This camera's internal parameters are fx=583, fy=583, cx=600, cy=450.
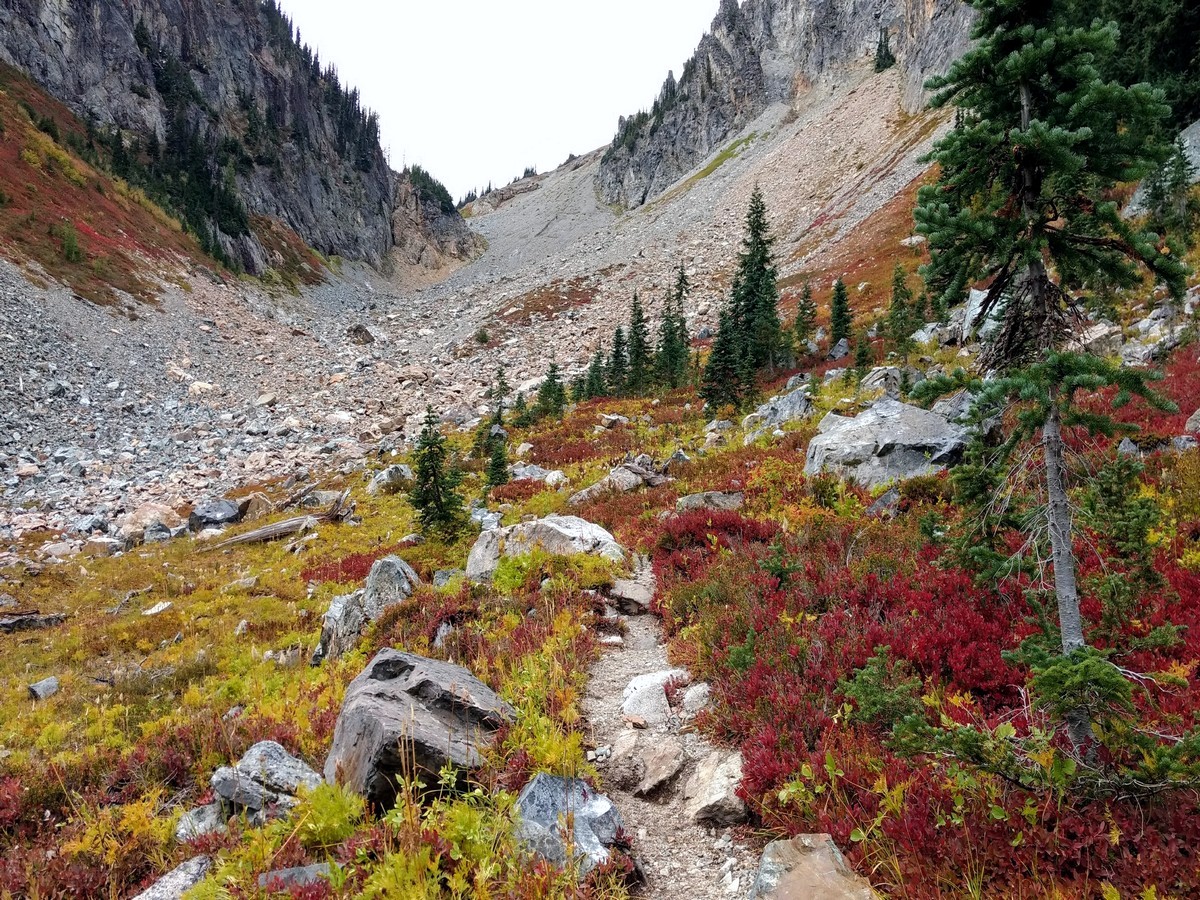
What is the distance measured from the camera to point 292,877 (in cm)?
383

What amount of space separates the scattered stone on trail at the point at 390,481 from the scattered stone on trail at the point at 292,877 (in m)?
19.0

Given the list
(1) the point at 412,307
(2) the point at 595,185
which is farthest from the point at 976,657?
(2) the point at 595,185

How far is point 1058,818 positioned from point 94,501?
28.4 metres

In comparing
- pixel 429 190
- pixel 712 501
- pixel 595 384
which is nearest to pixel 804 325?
pixel 595 384

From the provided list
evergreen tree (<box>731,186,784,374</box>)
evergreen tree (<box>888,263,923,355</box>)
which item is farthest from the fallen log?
evergreen tree (<box>888,263,923,355</box>)

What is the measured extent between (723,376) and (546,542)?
17.1 metres

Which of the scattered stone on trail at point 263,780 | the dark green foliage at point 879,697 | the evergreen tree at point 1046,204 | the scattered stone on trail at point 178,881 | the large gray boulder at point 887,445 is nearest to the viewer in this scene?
the evergreen tree at point 1046,204

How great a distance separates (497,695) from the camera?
20.5ft

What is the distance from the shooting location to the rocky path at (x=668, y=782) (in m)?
4.26

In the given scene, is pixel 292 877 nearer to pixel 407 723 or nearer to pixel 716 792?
pixel 407 723

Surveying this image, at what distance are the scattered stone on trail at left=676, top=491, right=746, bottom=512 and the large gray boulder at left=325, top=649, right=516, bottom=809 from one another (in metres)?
7.17

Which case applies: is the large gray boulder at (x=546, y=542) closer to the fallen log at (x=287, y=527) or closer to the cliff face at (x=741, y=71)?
the fallen log at (x=287, y=527)

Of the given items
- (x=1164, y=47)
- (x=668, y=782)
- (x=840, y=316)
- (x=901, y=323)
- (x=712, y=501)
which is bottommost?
(x=712, y=501)

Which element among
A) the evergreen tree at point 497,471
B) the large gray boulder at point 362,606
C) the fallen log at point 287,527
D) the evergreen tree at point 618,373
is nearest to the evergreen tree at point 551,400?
the evergreen tree at point 618,373
